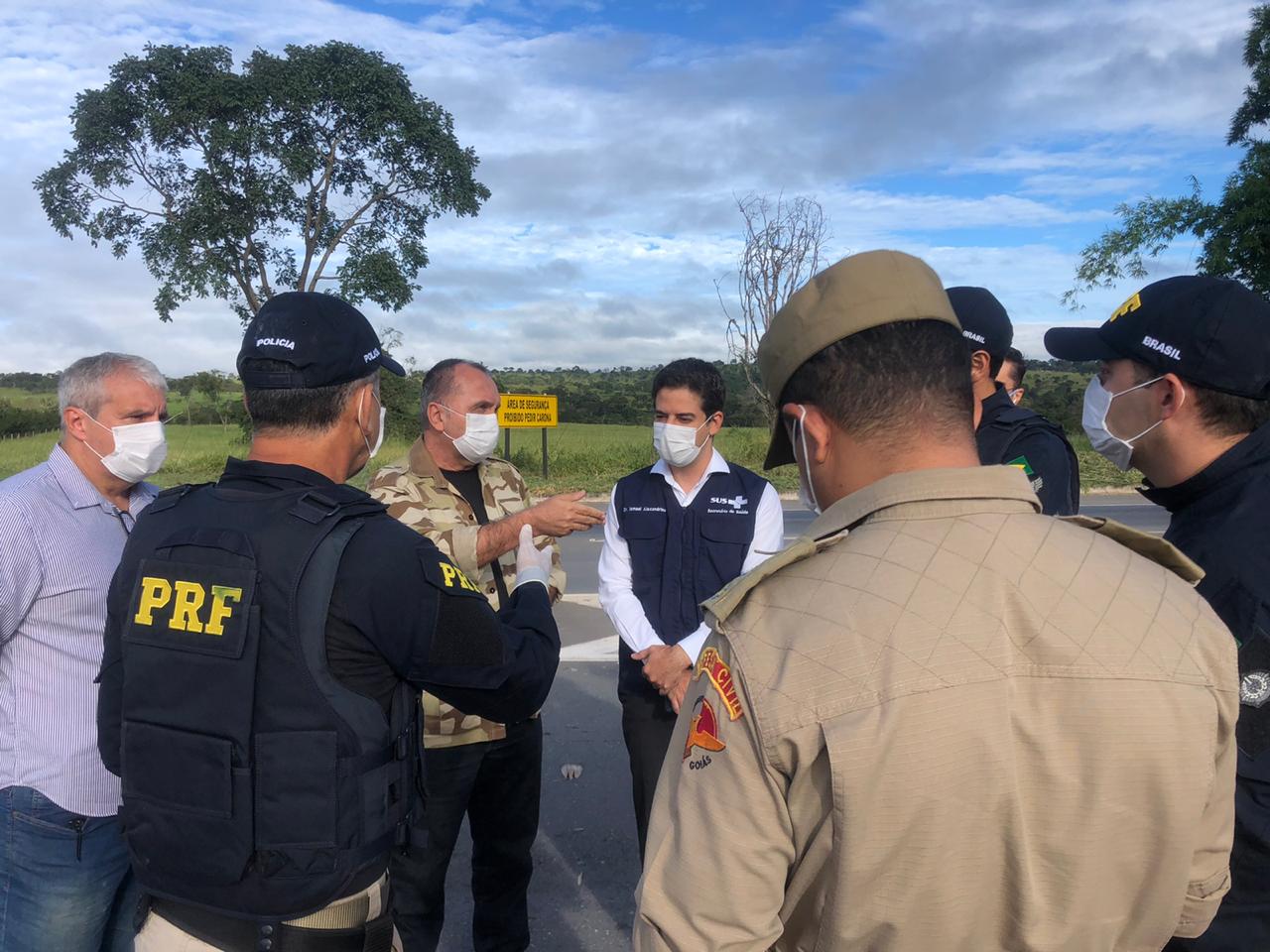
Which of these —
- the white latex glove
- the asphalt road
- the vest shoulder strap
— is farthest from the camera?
the asphalt road

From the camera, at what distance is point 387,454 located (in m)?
21.2

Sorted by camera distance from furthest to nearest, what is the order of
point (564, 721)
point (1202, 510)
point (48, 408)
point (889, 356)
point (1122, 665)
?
point (48, 408)
point (564, 721)
point (1202, 510)
point (889, 356)
point (1122, 665)

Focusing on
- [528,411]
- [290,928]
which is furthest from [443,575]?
[528,411]

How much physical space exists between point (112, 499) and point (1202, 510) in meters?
2.86

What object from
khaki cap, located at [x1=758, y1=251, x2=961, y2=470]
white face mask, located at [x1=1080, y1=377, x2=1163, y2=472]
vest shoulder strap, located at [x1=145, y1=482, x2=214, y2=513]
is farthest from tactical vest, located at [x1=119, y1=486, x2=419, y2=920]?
white face mask, located at [x1=1080, y1=377, x2=1163, y2=472]

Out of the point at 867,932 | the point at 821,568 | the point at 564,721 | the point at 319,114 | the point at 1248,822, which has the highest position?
the point at 319,114

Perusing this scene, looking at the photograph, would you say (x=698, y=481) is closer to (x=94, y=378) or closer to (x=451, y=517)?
(x=451, y=517)

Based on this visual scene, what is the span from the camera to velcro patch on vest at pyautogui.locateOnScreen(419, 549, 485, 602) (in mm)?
1710

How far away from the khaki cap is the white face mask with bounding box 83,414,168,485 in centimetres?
206

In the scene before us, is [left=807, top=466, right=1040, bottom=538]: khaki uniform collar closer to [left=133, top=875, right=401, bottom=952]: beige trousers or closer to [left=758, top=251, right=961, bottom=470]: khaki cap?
[left=758, top=251, right=961, bottom=470]: khaki cap

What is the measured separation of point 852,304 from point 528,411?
1701cm

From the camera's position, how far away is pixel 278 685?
1.63 m

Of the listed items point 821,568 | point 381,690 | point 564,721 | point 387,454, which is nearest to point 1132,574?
point 821,568

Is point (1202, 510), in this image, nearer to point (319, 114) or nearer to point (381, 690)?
point (381, 690)
